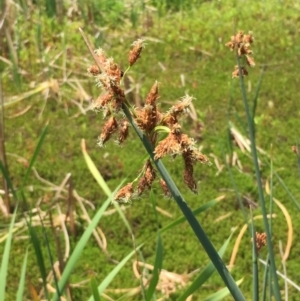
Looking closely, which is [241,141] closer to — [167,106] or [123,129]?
[167,106]

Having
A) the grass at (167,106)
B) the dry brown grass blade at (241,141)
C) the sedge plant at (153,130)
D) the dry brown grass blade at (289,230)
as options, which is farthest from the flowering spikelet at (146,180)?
the dry brown grass blade at (241,141)

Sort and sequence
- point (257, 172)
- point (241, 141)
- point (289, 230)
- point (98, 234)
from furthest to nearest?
point (241, 141) < point (98, 234) < point (289, 230) < point (257, 172)

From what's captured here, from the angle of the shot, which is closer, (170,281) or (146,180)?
(146,180)

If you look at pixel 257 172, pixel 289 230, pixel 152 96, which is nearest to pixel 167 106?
pixel 289 230

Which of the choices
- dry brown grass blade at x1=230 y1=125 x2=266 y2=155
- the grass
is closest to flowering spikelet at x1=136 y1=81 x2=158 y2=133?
the grass

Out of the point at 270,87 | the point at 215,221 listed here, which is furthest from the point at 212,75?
the point at 215,221

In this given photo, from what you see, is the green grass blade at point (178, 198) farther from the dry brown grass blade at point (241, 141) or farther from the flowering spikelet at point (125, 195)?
the dry brown grass blade at point (241, 141)
